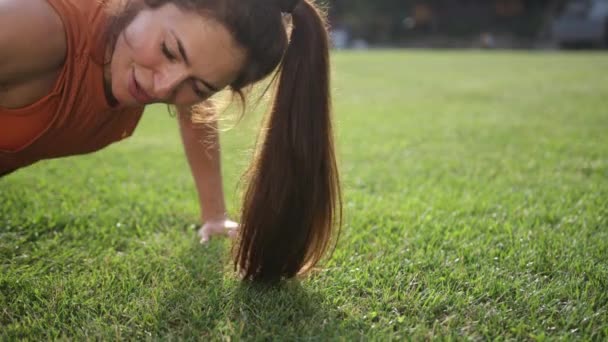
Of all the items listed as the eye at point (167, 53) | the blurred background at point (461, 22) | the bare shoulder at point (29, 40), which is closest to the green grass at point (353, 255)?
the eye at point (167, 53)

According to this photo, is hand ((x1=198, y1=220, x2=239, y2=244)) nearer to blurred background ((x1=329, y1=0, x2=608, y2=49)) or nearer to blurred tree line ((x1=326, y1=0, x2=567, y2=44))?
blurred background ((x1=329, y1=0, x2=608, y2=49))

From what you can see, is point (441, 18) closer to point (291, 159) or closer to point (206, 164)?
point (206, 164)

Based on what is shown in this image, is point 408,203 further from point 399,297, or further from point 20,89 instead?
→ point 20,89

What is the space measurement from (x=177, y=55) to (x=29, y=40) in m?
0.47

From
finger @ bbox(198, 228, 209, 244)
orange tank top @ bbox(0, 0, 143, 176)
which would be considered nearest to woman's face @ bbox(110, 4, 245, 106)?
orange tank top @ bbox(0, 0, 143, 176)

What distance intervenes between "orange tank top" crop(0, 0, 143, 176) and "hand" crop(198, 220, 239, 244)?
2.19 feet

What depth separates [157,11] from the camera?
173 centimetres

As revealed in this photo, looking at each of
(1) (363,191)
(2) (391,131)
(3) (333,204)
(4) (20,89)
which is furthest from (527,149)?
(4) (20,89)

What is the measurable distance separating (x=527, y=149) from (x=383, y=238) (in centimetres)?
276

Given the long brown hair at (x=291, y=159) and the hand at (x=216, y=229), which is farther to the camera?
the hand at (x=216, y=229)

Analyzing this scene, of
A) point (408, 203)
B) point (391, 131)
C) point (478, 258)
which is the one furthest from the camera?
point (391, 131)

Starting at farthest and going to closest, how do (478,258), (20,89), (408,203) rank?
(408,203) → (478,258) → (20,89)

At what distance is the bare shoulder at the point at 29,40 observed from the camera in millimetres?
1653

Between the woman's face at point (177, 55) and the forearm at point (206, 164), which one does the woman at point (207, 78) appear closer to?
the woman's face at point (177, 55)
